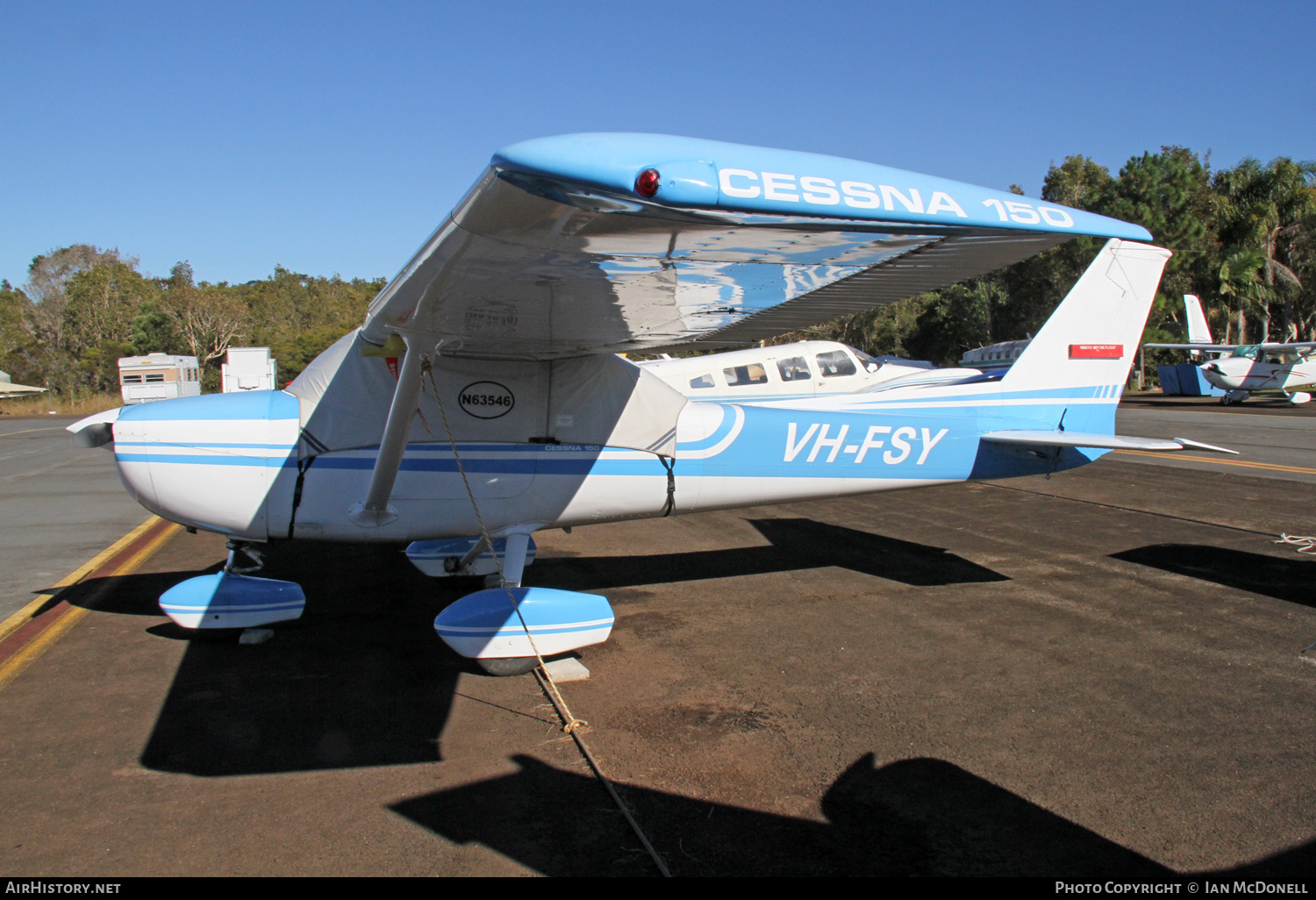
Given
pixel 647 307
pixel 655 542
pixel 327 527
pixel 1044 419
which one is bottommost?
pixel 655 542

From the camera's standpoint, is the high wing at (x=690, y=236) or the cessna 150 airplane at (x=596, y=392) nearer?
the high wing at (x=690, y=236)

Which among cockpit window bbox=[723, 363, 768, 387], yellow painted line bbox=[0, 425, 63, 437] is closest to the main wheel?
cockpit window bbox=[723, 363, 768, 387]

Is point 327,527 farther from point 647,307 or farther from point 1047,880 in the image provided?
point 1047,880

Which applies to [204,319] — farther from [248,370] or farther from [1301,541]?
[1301,541]

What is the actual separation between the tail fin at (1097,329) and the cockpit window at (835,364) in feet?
15.5

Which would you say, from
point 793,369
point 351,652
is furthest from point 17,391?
point 351,652

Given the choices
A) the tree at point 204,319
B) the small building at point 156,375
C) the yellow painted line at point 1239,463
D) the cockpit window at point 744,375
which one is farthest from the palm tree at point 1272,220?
the tree at point 204,319

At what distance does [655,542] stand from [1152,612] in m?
4.29

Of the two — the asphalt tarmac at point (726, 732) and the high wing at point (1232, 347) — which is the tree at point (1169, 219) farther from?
the asphalt tarmac at point (726, 732)

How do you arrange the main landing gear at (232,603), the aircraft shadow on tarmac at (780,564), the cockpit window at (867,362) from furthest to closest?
the cockpit window at (867,362) < the aircraft shadow on tarmac at (780,564) < the main landing gear at (232,603)

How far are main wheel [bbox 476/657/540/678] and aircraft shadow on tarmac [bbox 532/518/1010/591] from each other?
1.76 meters

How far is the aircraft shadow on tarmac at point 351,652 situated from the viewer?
351cm

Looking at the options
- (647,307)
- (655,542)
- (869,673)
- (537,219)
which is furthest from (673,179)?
(655,542)

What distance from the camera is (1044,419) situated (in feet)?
20.6
